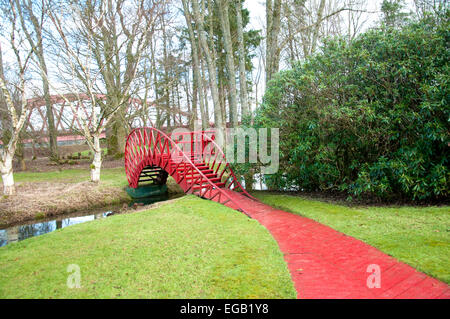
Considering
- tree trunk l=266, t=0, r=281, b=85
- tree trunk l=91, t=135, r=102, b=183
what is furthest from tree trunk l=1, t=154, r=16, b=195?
tree trunk l=266, t=0, r=281, b=85

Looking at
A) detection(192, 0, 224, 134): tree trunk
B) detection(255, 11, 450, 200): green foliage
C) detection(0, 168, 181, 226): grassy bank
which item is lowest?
detection(0, 168, 181, 226): grassy bank

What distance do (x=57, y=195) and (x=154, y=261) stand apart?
7.98 meters

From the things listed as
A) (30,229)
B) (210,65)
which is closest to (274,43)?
(210,65)

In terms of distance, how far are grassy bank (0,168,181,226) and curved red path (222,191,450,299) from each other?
757cm

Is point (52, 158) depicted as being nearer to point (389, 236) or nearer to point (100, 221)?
point (100, 221)

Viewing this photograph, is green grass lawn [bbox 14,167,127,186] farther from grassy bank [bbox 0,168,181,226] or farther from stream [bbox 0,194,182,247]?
stream [bbox 0,194,182,247]

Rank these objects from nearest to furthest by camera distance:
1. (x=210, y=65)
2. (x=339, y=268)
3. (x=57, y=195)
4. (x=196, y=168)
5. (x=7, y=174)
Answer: (x=339, y=268) → (x=196, y=168) → (x=7, y=174) → (x=57, y=195) → (x=210, y=65)

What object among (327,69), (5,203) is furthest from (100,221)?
(327,69)

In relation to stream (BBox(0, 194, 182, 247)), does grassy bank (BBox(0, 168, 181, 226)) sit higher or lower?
higher

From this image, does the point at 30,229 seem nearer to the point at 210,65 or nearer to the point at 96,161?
the point at 96,161

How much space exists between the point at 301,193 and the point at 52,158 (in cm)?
1544

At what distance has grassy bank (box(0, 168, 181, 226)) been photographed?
8703 mm

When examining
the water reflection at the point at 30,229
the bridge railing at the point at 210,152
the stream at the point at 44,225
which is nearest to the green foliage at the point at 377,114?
the bridge railing at the point at 210,152

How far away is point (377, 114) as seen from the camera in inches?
243
